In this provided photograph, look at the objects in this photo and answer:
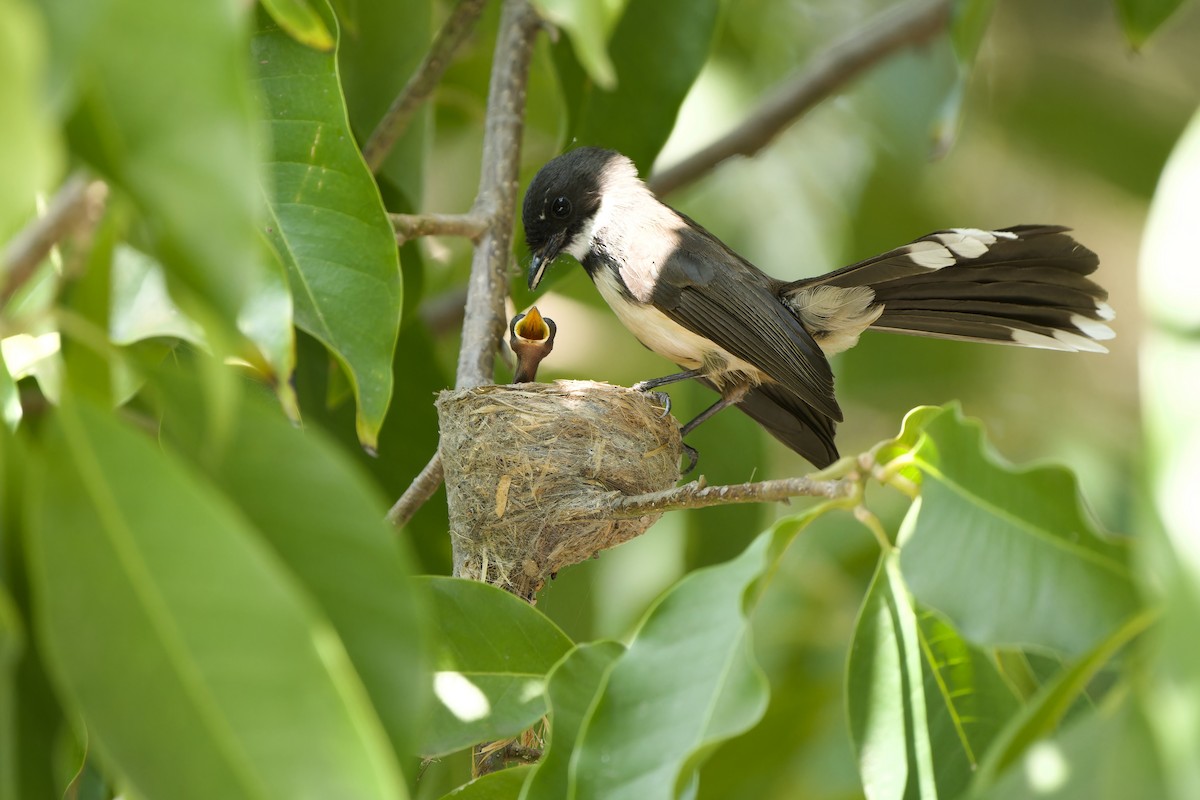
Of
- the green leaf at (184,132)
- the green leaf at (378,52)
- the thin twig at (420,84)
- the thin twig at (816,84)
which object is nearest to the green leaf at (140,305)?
the green leaf at (184,132)

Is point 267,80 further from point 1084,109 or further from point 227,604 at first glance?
point 1084,109

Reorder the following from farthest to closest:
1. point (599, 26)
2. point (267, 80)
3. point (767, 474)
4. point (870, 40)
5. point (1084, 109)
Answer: point (1084, 109) → point (870, 40) → point (767, 474) → point (267, 80) → point (599, 26)

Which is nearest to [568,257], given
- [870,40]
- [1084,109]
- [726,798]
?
[870,40]

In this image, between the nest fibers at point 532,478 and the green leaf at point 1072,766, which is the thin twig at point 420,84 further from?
the green leaf at point 1072,766

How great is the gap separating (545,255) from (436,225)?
1137 millimetres

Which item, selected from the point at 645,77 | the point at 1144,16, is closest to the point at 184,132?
the point at 645,77

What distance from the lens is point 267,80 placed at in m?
2.30

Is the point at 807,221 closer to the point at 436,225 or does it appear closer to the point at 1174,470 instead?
the point at 436,225

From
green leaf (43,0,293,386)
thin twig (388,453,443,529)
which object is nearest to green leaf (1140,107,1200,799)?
green leaf (43,0,293,386)

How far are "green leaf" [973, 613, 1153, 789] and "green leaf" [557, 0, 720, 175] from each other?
2.35m

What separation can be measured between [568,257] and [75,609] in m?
3.41

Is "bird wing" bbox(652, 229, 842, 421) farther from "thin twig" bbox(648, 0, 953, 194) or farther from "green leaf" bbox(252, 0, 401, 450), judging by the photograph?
"green leaf" bbox(252, 0, 401, 450)

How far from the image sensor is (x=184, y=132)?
1.04 m

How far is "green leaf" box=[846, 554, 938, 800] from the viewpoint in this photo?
1.76 m
